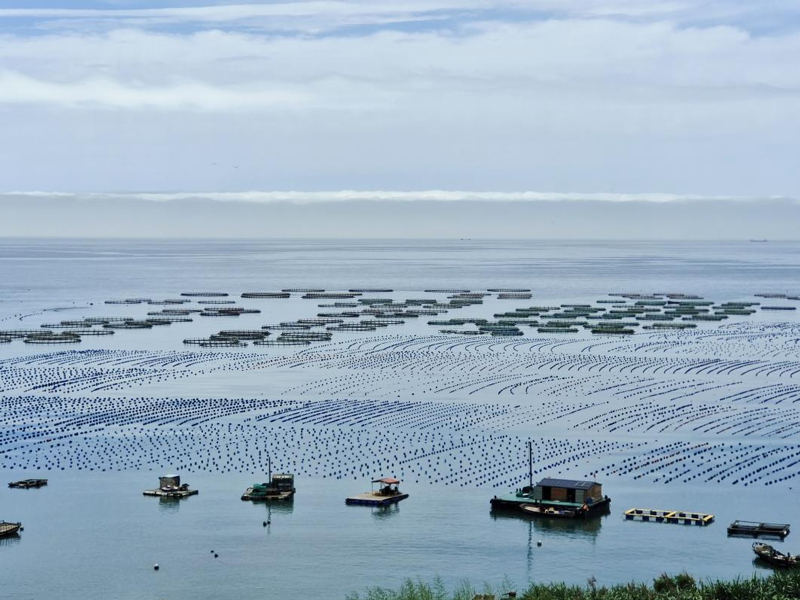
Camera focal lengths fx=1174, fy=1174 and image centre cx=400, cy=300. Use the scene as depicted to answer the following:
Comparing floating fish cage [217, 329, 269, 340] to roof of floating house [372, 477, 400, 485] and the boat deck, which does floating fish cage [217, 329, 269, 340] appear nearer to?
roof of floating house [372, 477, 400, 485]

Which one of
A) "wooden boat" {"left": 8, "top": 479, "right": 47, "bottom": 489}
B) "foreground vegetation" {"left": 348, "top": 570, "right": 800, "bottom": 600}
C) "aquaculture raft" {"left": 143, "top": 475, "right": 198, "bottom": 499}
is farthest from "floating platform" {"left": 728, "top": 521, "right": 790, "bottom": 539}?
"wooden boat" {"left": 8, "top": 479, "right": 47, "bottom": 489}

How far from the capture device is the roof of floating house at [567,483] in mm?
55500

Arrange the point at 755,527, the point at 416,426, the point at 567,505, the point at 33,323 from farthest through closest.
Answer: the point at 33,323 < the point at 416,426 < the point at 567,505 < the point at 755,527

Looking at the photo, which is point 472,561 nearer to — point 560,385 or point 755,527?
point 755,527

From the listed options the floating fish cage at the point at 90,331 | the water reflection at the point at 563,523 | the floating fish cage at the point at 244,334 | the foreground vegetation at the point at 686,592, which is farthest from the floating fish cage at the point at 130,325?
the foreground vegetation at the point at 686,592

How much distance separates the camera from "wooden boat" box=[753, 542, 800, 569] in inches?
1825

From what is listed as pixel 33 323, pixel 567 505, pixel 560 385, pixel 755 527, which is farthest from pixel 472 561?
pixel 33 323

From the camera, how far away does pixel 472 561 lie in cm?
4850

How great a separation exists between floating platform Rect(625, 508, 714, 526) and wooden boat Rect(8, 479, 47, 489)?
29325 mm

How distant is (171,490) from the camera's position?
5809 centimetres

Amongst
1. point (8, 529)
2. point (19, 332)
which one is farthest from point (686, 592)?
point (19, 332)

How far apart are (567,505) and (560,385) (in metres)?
38.5

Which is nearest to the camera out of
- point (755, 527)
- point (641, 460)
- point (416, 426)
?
point (755, 527)

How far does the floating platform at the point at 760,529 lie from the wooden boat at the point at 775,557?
2.75 metres
